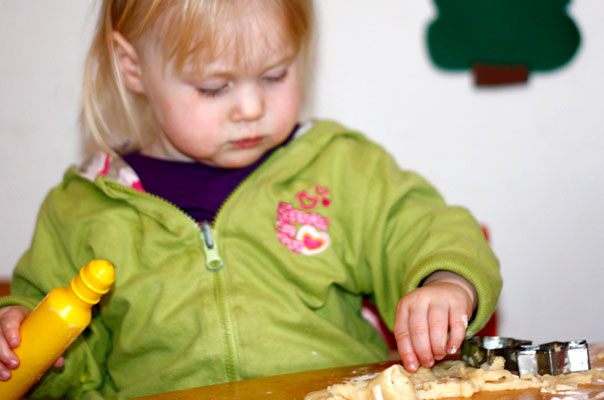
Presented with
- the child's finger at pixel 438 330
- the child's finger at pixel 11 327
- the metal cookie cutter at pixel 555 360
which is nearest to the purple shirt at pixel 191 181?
the child's finger at pixel 11 327

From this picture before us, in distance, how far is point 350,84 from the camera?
4.54ft

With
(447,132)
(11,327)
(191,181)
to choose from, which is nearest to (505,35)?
(447,132)

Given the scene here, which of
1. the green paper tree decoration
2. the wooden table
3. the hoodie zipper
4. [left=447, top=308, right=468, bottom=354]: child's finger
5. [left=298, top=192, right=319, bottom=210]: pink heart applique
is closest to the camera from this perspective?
the wooden table

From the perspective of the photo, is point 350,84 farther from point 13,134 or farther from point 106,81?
point 13,134

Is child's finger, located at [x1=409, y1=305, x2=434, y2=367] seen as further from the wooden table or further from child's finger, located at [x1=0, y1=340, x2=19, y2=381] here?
child's finger, located at [x1=0, y1=340, x2=19, y2=381]

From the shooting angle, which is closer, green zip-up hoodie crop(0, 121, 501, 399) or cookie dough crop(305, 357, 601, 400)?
cookie dough crop(305, 357, 601, 400)

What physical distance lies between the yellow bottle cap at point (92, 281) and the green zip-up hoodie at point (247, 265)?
195mm

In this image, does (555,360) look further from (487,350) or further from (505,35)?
(505,35)

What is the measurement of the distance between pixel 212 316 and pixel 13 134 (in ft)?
2.35

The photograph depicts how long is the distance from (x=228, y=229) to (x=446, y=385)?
0.39 meters

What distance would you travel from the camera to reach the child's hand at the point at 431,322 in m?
0.72

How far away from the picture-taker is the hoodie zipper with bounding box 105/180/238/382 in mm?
873

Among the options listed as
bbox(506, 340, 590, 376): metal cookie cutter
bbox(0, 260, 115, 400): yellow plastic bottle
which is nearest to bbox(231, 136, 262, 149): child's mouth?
bbox(0, 260, 115, 400): yellow plastic bottle

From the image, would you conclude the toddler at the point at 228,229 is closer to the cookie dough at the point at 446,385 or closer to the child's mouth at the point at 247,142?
the child's mouth at the point at 247,142
